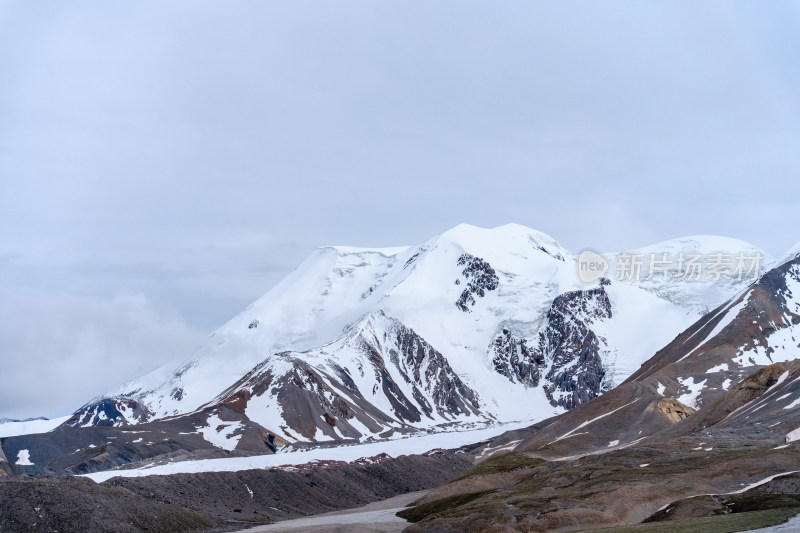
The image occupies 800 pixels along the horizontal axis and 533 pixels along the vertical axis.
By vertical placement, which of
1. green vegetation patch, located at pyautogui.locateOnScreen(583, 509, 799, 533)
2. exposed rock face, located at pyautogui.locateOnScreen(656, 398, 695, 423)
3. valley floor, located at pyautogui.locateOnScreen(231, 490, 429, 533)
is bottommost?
green vegetation patch, located at pyautogui.locateOnScreen(583, 509, 799, 533)

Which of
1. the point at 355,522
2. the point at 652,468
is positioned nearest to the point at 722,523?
the point at 652,468

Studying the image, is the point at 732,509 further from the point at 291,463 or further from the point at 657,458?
the point at 291,463

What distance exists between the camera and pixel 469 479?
122375 millimetres

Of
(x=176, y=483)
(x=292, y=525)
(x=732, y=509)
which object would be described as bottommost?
(x=732, y=509)

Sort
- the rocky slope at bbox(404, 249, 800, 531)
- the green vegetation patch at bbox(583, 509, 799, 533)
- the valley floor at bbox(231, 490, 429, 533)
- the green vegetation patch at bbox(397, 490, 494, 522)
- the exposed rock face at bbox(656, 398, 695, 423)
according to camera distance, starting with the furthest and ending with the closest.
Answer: the exposed rock face at bbox(656, 398, 695, 423) → the green vegetation patch at bbox(397, 490, 494, 522) → the valley floor at bbox(231, 490, 429, 533) → the rocky slope at bbox(404, 249, 800, 531) → the green vegetation patch at bbox(583, 509, 799, 533)

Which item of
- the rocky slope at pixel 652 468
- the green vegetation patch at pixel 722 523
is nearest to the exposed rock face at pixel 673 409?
the rocky slope at pixel 652 468

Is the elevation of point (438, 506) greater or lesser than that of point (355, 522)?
lesser

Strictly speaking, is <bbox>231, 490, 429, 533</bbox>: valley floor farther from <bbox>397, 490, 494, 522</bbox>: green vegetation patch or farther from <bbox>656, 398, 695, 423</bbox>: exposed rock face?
<bbox>656, 398, 695, 423</bbox>: exposed rock face

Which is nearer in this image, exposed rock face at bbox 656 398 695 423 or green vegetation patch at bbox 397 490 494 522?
green vegetation patch at bbox 397 490 494 522

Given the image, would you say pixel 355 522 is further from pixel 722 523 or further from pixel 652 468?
pixel 722 523

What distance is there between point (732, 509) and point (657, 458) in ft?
123

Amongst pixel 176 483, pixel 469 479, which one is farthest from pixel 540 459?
pixel 176 483

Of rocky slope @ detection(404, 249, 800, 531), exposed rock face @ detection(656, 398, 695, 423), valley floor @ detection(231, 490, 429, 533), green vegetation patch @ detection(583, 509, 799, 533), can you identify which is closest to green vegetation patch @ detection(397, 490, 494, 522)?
rocky slope @ detection(404, 249, 800, 531)

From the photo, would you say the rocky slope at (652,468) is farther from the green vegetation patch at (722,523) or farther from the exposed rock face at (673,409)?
the exposed rock face at (673,409)
